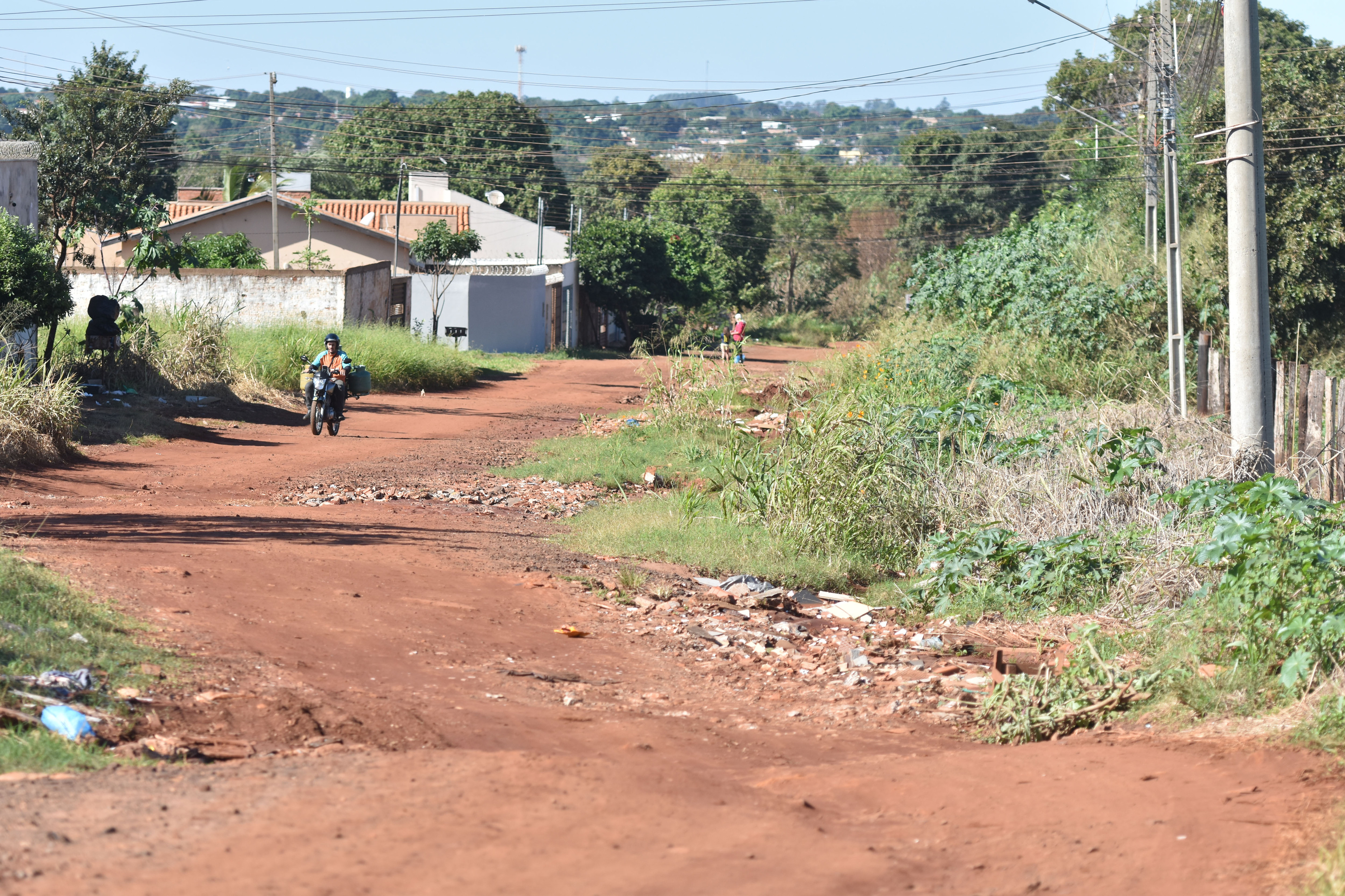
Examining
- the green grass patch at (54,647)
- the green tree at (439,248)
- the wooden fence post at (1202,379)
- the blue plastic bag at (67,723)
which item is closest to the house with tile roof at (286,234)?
the green tree at (439,248)

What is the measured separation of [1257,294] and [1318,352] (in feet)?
51.9

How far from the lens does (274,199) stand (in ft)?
114

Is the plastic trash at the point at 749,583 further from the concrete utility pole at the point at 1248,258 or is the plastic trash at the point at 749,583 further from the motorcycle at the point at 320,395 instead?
the motorcycle at the point at 320,395

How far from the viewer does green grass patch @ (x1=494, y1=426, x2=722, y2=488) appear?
14.8 metres

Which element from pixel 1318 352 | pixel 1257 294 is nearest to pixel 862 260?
pixel 1318 352

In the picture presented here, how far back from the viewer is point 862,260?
71.6m

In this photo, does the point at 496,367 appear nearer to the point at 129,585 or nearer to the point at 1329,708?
the point at 129,585

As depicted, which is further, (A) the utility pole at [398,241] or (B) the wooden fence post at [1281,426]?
(A) the utility pole at [398,241]

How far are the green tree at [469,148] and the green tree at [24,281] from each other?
156ft

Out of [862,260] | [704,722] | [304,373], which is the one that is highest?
[862,260]

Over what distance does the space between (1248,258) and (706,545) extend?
466 centimetres

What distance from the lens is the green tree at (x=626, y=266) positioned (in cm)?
4503

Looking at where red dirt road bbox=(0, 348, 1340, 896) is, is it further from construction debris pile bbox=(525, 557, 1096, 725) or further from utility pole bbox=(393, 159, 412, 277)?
utility pole bbox=(393, 159, 412, 277)

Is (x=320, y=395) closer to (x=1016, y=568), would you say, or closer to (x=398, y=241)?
(x=1016, y=568)
